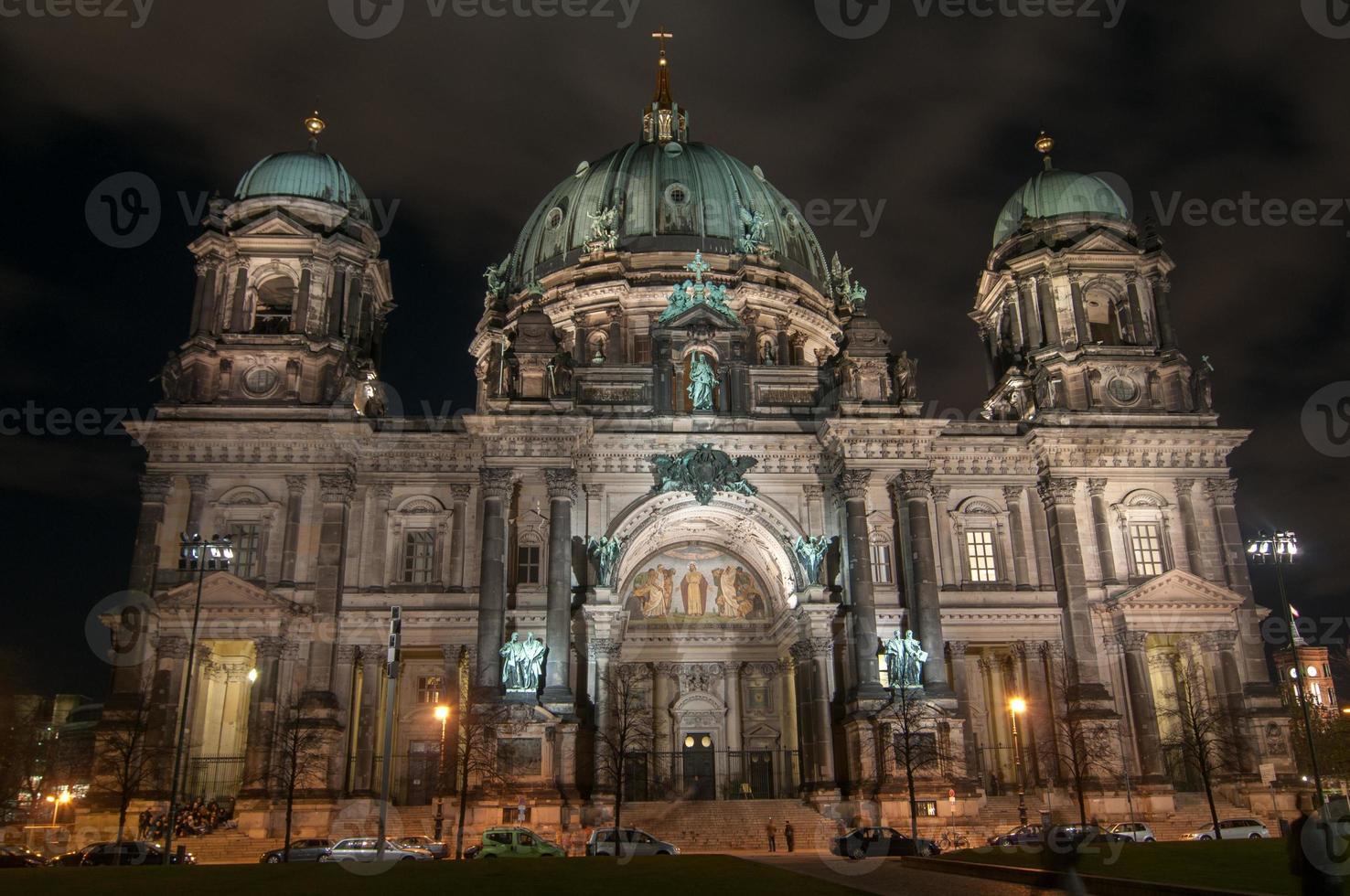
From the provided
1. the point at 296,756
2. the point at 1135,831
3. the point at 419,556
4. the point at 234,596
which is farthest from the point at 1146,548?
the point at 234,596

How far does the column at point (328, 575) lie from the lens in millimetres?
43281

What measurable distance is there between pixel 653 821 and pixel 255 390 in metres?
24.6

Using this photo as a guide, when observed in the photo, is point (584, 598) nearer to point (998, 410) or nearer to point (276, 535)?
point (276, 535)

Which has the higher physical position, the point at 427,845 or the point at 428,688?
the point at 428,688

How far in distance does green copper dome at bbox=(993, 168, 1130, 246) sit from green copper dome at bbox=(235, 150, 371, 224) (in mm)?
32286

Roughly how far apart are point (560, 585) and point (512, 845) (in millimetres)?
12630

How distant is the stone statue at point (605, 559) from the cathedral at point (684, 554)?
8.7 inches

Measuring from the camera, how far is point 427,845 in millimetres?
36281

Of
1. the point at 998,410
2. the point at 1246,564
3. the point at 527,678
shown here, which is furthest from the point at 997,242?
the point at 527,678

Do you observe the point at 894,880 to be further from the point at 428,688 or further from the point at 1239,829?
the point at 428,688

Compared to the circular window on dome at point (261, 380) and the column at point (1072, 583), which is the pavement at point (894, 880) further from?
the circular window on dome at point (261, 380)

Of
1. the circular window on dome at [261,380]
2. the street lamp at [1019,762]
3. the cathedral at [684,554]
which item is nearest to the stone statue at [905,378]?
the cathedral at [684,554]

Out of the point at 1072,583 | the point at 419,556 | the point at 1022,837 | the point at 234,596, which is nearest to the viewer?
the point at 1022,837

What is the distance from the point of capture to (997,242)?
2272 inches
